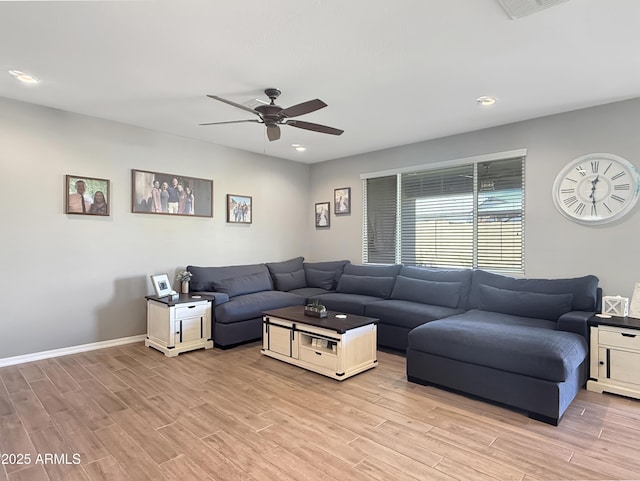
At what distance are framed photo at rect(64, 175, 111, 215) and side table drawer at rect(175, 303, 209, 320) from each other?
1519mm

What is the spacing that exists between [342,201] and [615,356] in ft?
13.8

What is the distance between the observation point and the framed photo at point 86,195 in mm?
4035

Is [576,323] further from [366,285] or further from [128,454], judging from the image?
[128,454]

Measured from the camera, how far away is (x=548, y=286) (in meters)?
3.74

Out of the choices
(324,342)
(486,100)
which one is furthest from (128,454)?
(486,100)

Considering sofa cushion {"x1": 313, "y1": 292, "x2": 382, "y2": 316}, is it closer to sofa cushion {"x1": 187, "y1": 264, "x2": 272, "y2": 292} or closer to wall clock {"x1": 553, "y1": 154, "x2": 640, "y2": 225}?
sofa cushion {"x1": 187, "y1": 264, "x2": 272, "y2": 292}

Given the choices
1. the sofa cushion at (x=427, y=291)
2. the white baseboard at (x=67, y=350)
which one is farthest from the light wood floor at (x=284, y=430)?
the sofa cushion at (x=427, y=291)

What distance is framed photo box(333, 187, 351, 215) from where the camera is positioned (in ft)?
20.1

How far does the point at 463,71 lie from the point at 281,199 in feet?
12.9

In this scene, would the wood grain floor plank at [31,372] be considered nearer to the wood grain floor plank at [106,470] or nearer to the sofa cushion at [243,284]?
the wood grain floor plank at [106,470]

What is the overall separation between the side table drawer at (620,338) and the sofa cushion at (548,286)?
1.42 ft

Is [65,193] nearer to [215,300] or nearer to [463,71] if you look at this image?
[215,300]

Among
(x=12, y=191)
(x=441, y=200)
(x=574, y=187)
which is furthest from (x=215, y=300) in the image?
(x=574, y=187)

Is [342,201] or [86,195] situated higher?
[342,201]
